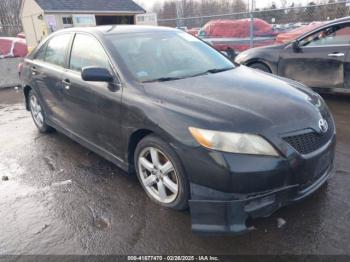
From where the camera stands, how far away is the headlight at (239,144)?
2.29 m

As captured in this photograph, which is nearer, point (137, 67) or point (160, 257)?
point (160, 257)

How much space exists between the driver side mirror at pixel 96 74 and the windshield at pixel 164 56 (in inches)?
8.1

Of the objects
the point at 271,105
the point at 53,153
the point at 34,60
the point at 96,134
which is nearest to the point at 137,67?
the point at 96,134

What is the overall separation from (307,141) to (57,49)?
133 inches

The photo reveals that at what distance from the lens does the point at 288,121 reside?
8.01ft

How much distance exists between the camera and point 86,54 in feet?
11.9

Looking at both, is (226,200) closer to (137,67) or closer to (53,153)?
(137,67)

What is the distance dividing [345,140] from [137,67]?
9.60 feet

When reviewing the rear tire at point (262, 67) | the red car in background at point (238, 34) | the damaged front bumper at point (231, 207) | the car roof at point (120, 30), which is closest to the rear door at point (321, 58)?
the rear tire at point (262, 67)

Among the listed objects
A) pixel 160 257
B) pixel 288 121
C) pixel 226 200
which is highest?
pixel 288 121

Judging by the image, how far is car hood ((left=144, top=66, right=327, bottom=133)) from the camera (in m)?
2.39

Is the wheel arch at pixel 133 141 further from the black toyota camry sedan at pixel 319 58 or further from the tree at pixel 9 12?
the tree at pixel 9 12

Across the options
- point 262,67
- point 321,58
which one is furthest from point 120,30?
point 321,58

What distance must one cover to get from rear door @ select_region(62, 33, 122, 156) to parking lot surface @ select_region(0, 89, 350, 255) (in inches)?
18.2
